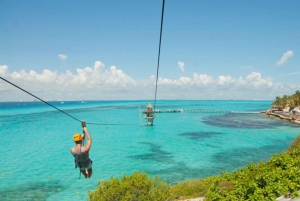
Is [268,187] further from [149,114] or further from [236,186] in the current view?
[149,114]

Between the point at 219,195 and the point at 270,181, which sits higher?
the point at 270,181

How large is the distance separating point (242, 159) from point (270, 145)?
572 inches

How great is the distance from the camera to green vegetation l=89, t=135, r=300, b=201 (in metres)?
9.44

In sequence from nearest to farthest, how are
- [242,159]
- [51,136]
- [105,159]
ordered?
[242,159] < [105,159] < [51,136]

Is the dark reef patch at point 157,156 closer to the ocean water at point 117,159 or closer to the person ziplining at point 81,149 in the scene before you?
the ocean water at point 117,159

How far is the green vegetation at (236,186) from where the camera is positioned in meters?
9.44

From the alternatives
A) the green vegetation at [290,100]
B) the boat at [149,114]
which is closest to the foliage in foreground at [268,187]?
the boat at [149,114]

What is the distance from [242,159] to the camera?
36406 millimetres

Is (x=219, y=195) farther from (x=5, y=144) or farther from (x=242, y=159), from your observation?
(x=5, y=144)

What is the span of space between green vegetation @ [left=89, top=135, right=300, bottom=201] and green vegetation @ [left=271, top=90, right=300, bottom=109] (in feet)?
327

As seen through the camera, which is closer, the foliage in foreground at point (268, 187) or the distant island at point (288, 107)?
the foliage in foreground at point (268, 187)

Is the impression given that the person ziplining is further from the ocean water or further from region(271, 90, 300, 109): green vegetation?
region(271, 90, 300, 109): green vegetation

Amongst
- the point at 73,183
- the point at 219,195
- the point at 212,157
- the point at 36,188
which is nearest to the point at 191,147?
the point at 212,157

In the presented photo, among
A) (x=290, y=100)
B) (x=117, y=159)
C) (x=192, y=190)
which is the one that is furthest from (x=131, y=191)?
(x=290, y=100)
